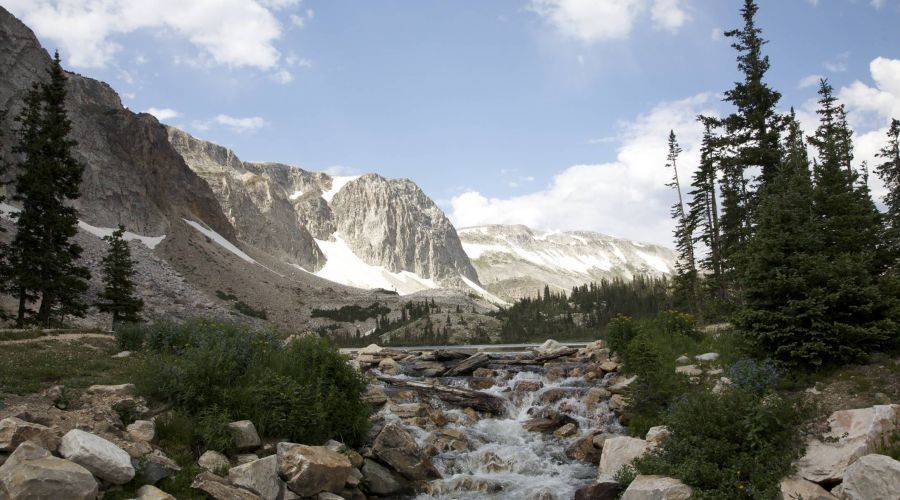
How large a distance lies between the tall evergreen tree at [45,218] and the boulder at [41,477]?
20.6m

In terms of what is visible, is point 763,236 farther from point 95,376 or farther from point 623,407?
point 95,376

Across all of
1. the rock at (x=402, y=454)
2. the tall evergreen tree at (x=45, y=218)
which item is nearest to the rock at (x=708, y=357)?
the rock at (x=402, y=454)

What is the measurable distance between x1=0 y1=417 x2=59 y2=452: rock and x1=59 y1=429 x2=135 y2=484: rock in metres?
0.19

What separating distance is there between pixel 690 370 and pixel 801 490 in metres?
→ 8.04

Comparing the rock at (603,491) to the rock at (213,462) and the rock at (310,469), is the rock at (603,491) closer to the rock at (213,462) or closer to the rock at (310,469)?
the rock at (310,469)

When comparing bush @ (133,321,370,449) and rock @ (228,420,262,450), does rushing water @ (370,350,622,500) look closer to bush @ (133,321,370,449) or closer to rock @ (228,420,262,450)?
bush @ (133,321,370,449)

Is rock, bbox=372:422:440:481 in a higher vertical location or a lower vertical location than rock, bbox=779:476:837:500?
lower

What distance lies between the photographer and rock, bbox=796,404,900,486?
9.41m

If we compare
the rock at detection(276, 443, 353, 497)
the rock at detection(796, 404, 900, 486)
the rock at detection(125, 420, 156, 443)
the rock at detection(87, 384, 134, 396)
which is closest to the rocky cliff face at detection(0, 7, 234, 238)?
the rock at detection(87, 384, 134, 396)

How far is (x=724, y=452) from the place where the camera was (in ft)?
32.7

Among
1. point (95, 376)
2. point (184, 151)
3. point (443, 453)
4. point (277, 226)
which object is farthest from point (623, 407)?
point (184, 151)

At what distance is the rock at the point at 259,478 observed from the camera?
32.0 ft

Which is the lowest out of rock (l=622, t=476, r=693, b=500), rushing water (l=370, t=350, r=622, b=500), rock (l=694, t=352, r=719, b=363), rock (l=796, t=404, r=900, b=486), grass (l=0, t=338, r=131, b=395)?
rushing water (l=370, t=350, r=622, b=500)

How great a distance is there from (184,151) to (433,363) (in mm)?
186399
